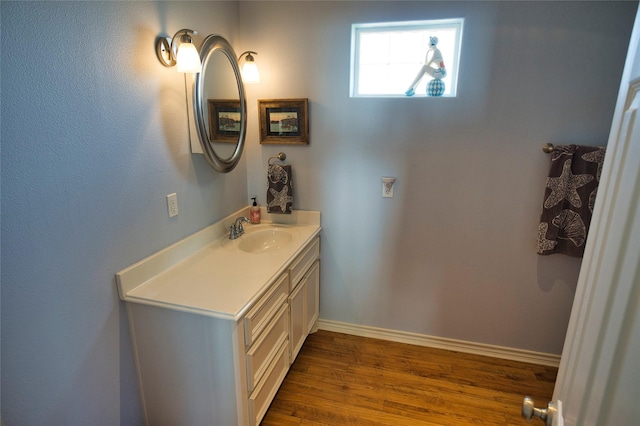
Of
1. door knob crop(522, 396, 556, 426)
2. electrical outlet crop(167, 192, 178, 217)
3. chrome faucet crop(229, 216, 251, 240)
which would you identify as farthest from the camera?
chrome faucet crop(229, 216, 251, 240)

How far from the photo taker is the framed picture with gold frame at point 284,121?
2.16m

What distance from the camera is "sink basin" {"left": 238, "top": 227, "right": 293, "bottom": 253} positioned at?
214 centimetres

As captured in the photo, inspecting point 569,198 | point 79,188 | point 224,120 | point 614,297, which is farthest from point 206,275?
point 569,198

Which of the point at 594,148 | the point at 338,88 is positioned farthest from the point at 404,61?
the point at 594,148

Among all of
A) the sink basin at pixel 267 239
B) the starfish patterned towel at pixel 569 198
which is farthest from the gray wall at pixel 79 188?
the starfish patterned towel at pixel 569 198

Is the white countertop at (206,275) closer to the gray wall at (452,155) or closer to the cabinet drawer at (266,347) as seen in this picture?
the cabinet drawer at (266,347)

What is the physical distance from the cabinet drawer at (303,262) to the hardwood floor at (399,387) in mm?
639

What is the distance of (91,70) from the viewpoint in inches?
46.5

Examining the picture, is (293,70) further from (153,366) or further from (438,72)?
(153,366)

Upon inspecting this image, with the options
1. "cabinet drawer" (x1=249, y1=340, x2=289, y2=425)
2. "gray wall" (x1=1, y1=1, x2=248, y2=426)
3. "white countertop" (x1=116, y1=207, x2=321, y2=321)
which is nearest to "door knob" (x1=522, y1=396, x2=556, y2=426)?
"white countertop" (x1=116, y1=207, x2=321, y2=321)

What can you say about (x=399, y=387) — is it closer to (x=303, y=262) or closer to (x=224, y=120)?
(x=303, y=262)

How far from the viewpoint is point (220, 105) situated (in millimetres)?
1883

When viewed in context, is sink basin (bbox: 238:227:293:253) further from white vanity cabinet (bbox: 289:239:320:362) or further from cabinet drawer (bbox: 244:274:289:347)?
cabinet drawer (bbox: 244:274:289:347)

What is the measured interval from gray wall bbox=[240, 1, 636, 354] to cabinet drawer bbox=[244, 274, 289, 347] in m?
0.74
